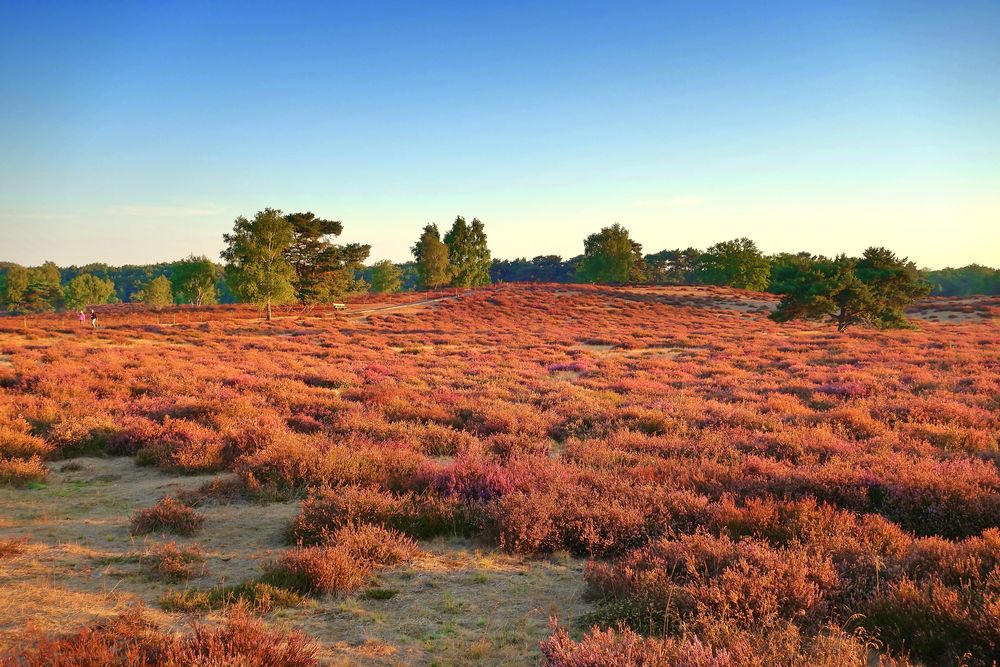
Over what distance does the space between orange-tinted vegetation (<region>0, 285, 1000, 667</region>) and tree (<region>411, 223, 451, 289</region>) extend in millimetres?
60879

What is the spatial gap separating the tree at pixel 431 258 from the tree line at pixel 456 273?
16 centimetres

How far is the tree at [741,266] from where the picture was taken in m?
85.2

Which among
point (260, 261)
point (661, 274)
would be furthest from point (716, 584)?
point (661, 274)

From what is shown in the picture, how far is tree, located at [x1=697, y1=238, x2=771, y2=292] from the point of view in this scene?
85.2 meters

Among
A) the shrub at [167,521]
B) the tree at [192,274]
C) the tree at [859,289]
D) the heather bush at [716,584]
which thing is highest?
the tree at [192,274]

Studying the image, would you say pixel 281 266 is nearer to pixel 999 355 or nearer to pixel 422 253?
pixel 422 253

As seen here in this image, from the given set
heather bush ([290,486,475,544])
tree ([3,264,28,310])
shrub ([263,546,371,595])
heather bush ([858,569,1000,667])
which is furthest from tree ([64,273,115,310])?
heather bush ([858,569,1000,667])

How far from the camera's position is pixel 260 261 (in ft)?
147

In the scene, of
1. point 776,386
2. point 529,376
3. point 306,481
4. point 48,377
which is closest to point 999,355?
point 776,386

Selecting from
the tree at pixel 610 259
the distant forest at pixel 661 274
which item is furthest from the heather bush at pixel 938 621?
the tree at pixel 610 259

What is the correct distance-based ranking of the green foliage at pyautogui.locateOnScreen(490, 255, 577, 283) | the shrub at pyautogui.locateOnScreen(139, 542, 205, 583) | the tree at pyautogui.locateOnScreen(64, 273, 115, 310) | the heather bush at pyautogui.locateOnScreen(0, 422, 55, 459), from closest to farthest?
the shrub at pyautogui.locateOnScreen(139, 542, 205, 583), the heather bush at pyautogui.locateOnScreen(0, 422, 55, 459), the tree at pyautogui.locateOnScreen(64, 273, 115, 310), the green foliage at pyautogui.locateOnScreen(490, 255, 577, 283)

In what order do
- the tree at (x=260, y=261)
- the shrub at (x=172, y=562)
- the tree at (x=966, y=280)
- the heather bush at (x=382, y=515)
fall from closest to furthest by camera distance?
the shrub at (x=172, y=562), the heather bush at (x=382, y=515), the tree at (x=260, y=261), the tree at (x=966, y=280)

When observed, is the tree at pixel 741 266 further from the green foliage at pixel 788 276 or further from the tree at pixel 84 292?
A: the tree at pixel 84 292

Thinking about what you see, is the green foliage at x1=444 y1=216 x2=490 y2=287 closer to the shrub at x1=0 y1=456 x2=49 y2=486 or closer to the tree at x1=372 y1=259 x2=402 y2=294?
the tree at x1=372 y1=259 x2=402 y2=294
